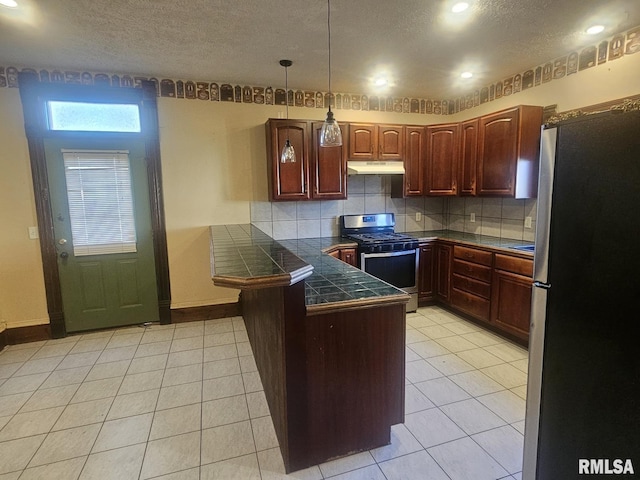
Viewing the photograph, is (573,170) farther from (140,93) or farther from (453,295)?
(140,93)

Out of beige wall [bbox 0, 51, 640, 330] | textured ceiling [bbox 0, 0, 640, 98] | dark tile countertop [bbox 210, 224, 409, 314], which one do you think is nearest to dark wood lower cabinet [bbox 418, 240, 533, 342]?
beige wall [bbox 0, 51, 640, 330]

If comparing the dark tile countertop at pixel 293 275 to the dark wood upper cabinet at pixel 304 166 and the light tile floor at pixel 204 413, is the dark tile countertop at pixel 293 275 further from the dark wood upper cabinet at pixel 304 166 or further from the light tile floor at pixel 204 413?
the dark wood upper cabinet at pixel 304 166

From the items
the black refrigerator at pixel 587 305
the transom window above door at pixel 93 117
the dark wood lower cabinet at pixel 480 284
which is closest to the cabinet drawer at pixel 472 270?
the dark wood lower cabinet at pixel 480 284

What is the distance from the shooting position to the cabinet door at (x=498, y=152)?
10.8 feet

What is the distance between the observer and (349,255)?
380 cm

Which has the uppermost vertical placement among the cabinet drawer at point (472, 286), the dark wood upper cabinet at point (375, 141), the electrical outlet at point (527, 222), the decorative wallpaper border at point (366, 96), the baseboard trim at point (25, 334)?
the decorative wallpaper border at point (366, 96)

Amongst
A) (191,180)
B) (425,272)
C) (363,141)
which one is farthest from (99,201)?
(425,272)

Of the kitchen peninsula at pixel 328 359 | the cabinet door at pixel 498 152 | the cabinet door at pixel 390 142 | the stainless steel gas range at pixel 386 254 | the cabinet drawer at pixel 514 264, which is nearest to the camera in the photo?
the kitchen peninsula at pixel 328 359

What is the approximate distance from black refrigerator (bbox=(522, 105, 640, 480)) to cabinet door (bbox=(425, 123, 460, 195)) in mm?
2966

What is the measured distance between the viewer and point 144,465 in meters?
Result: 1.85

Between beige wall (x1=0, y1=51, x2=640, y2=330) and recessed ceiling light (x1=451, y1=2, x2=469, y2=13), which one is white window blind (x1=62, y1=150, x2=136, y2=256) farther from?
recessed ceiling light (x1=451, y1=2, x2=469, y2=13)

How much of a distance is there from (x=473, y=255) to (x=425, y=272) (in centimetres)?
67

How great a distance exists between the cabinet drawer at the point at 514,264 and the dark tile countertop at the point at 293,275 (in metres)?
1.68

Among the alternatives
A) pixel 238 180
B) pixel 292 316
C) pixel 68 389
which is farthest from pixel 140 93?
pixel 292 316
